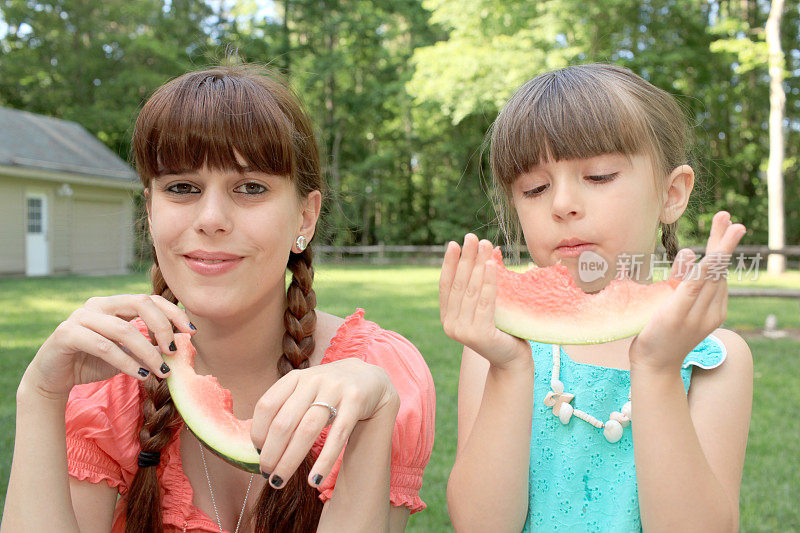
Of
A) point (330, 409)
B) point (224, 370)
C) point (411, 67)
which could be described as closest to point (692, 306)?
point (330, 409)

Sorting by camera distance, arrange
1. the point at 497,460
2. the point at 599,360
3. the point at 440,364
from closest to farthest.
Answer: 1. the point at 497,460
2. the point at 599,360
3. the point at 440,364

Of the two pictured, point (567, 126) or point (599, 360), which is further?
point (599, 360)

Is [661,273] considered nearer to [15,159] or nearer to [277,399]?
[277,399]

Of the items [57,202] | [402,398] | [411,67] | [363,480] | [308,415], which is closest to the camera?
[308,415]

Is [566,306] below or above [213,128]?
below

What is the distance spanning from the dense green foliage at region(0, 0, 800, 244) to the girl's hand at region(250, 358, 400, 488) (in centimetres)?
2294

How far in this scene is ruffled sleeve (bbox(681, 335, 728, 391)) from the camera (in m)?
1.78

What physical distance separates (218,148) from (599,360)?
133cm

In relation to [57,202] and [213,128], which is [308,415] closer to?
[213,128]

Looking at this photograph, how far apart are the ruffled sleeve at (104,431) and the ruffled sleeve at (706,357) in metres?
1.71

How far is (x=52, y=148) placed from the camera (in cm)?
2239

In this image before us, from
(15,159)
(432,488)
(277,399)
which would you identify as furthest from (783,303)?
(15,159)

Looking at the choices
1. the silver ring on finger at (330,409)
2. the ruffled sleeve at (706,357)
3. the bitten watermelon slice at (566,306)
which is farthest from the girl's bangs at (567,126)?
the silver ring on finger at (330,409)

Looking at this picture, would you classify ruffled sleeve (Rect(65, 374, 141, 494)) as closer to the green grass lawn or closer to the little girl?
the little girl
